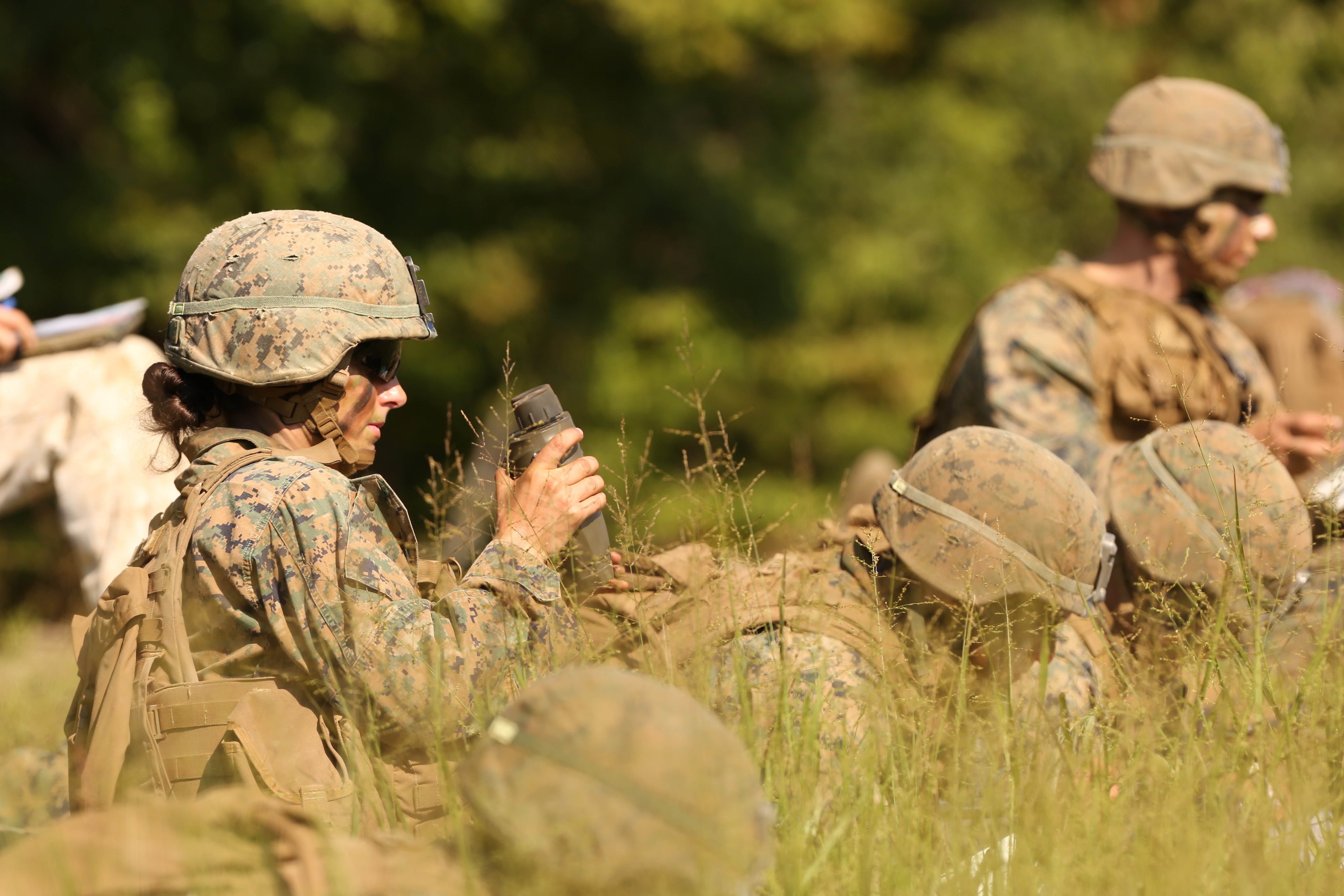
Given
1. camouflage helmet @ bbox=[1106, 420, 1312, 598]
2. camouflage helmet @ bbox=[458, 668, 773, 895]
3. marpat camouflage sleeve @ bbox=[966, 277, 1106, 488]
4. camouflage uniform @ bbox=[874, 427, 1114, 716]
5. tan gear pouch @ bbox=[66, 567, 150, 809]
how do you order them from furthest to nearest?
marpat camouflage sleeve @ bbox=[966, 277, 1106, 488], camouflage helmet @ bbox=[1106, 420, 1312, 598], camouflage uniform @ bbox=[874, 427, 1114, 716], tan gear pouch @ bbox=[66, 567, 150, 809], camouflage helmet @ bbox=[458, 668, 773, 895]

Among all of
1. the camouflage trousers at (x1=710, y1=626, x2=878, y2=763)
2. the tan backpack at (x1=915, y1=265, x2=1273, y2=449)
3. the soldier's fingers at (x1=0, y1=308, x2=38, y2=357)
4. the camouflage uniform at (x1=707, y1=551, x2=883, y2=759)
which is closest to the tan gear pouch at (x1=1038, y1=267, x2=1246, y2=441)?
the tan backpack at (x1=915, y1=265, x2=1273, y2=449)

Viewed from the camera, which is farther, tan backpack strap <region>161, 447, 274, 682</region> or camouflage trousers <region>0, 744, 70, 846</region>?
camouflage trousers <region>0, 744, 70, 846</region>

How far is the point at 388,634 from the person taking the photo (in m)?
2.82

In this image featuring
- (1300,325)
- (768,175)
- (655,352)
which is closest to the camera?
(1300,325)

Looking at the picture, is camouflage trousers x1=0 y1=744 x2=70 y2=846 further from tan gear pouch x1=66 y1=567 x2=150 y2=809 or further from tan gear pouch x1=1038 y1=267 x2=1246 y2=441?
tan gear pouch x1=1038 y1=267 x2=1246 y2=441

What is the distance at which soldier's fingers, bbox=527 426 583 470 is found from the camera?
3137mm

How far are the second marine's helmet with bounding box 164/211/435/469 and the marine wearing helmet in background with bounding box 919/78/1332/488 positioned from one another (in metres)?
2.55

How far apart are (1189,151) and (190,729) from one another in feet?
14.0

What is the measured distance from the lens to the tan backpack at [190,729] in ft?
9.08

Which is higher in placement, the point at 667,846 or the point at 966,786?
the point at 667,846

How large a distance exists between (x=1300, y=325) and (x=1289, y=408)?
0.82 m

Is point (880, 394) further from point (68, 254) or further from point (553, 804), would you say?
point (553, 804)

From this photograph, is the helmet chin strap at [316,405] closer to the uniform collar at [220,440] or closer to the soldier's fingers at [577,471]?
the uniform collar at [220,440]

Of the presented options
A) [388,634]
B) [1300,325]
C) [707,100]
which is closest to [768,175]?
[707,100]
